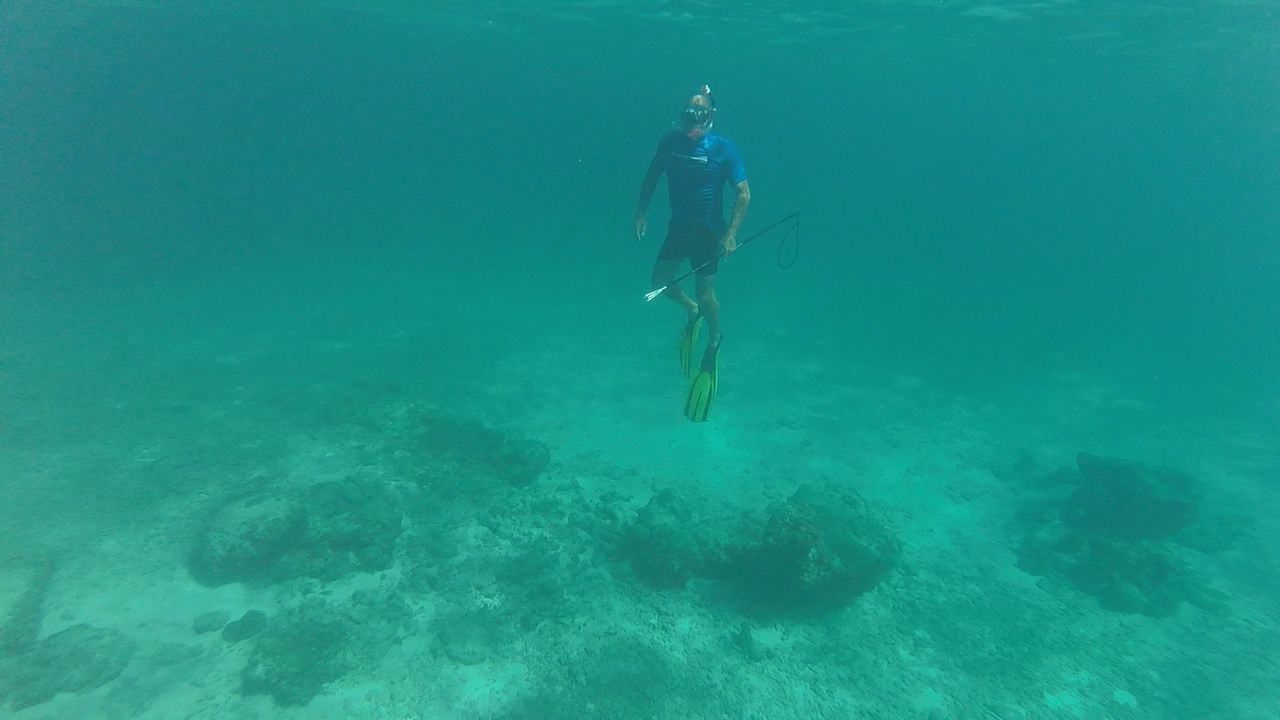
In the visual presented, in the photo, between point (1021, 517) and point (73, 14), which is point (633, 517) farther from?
point (73, 14)

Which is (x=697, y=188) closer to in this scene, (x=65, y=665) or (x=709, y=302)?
(x=709, y=302)

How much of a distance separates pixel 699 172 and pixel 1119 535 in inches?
367

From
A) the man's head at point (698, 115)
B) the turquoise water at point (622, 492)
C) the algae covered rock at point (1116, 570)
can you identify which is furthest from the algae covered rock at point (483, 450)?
the algae covered rock at point (1116, 570)

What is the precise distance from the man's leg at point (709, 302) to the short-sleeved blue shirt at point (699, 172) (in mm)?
810

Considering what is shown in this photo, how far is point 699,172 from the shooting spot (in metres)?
7.87

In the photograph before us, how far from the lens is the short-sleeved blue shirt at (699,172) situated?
7.78 meters

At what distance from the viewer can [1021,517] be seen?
1046cm

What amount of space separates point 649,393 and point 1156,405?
1502 centimetres

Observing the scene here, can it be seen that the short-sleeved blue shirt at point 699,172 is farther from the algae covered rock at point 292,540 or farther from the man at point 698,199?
the algae covered rock at point 292,540

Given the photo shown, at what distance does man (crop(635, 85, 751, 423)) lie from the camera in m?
7.70

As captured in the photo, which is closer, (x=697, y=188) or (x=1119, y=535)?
(x=697, y=188)

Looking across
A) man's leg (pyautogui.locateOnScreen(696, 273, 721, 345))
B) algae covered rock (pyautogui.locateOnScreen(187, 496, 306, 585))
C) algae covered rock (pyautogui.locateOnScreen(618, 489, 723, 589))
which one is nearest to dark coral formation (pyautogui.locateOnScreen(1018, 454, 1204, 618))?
algae covered rock (pyautogui.locateOnScreen(618, 489, 723, 589))

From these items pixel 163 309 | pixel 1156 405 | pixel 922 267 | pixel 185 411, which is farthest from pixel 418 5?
pixel 922 267

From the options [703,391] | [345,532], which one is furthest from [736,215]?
[345,532]
